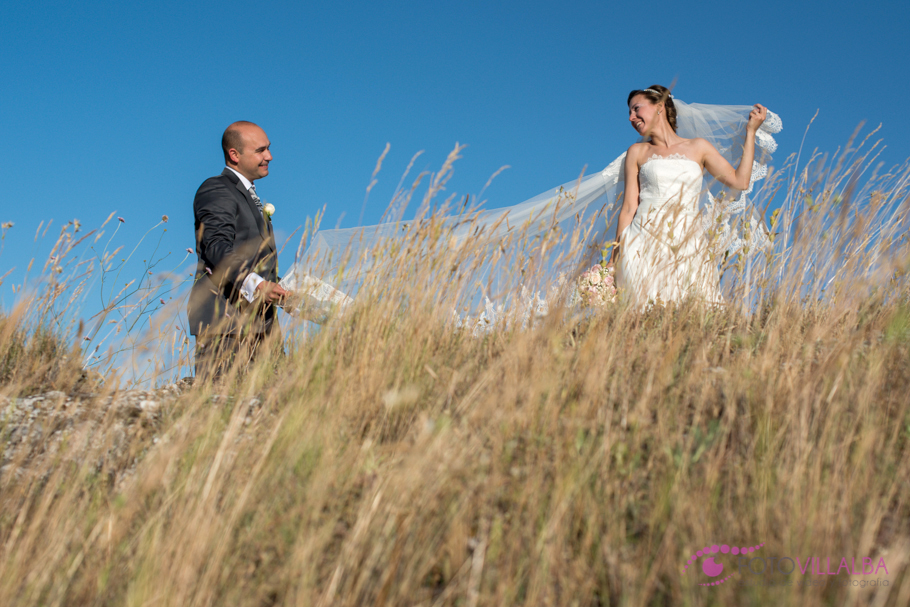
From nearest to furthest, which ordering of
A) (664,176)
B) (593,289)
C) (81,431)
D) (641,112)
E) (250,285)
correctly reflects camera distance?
(81,431) < (250,285) < (593,289) < (664,176) < (641,112)

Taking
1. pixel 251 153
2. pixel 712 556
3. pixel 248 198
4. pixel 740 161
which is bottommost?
pixel 712 556

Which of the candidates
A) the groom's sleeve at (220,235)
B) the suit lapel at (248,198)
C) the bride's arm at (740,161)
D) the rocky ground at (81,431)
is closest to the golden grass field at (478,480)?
the rocky ground at (81,431)

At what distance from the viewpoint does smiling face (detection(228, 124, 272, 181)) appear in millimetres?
3523

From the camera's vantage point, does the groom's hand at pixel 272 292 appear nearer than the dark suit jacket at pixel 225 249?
Yes

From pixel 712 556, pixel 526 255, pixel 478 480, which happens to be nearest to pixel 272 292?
pixel 526 255

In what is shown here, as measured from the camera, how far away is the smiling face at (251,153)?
11.6 feet

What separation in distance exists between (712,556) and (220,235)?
2.76 m

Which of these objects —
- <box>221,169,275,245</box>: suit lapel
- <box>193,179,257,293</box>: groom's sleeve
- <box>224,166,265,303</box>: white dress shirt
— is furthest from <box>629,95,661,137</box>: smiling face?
<box>224,166,265,303</box>: white dress shirt

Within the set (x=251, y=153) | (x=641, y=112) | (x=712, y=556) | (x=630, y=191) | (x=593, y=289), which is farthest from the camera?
(x=630, y=191)

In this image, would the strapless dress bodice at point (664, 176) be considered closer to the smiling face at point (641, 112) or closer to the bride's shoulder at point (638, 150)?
the bride's shoulder at point (638, 150)

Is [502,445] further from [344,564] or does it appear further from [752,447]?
[752,447]

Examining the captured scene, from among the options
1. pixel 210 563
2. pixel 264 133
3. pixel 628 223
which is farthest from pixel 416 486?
pixel 628 223

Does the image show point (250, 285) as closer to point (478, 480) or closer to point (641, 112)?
point (478, 480)

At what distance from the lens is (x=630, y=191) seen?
488cm
